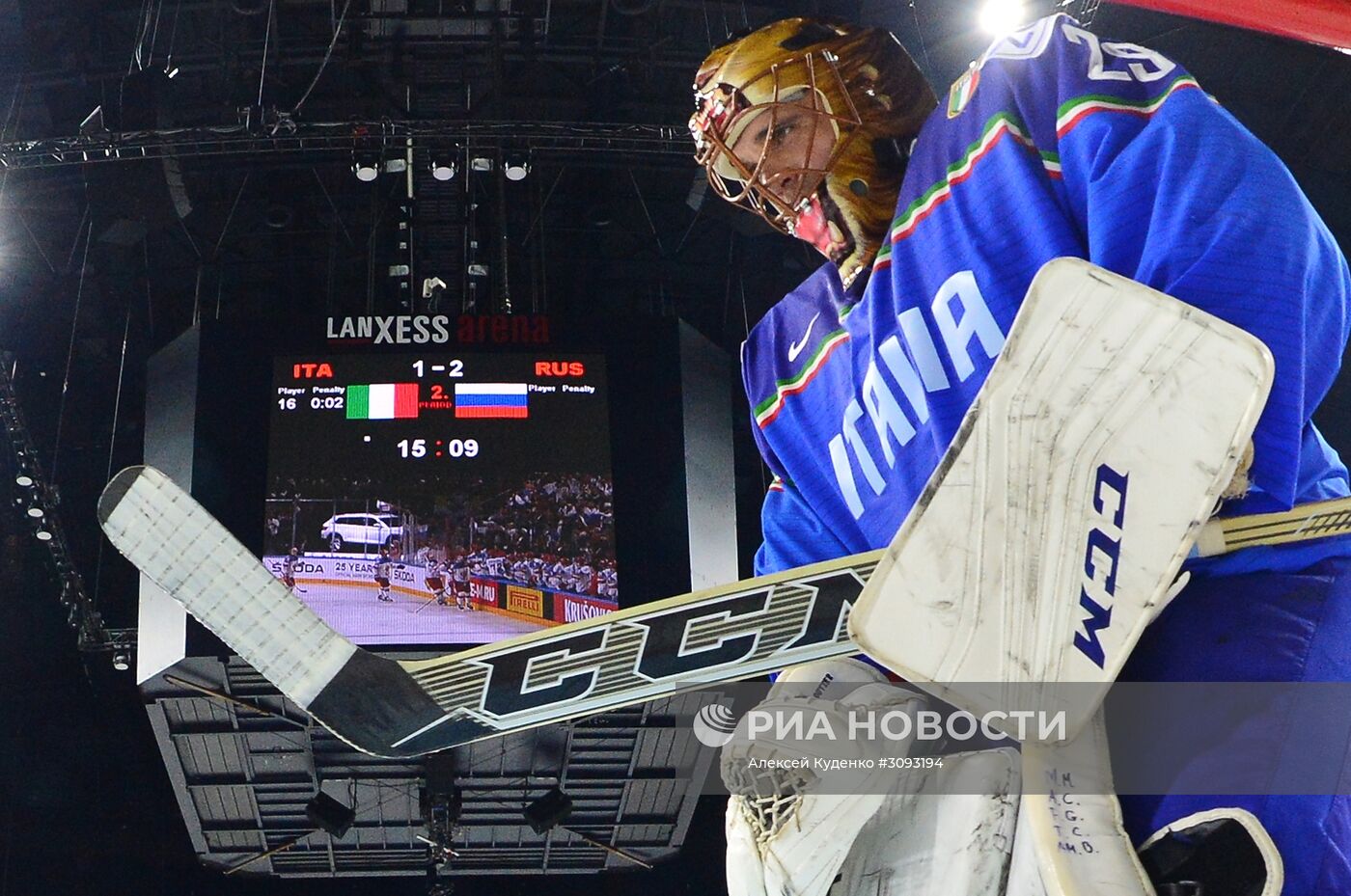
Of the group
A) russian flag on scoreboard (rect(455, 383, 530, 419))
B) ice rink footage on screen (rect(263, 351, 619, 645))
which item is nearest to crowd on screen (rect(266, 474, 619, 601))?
ice rink footage on screen (rect(263, 351, 619, 645))

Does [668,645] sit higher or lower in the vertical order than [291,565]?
higher

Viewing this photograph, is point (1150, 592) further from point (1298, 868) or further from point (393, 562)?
point (393, 562)

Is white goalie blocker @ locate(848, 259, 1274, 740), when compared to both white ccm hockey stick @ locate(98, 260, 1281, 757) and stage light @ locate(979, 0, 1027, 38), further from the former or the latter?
stage light @ locate(979, 0, 1027, 38)

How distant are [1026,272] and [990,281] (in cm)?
4

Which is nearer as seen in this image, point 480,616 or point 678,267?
point 480,616

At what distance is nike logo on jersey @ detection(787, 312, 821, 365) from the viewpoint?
1.84m

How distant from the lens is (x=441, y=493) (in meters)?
5.99

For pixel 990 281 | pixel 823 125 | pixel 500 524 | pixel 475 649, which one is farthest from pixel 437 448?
pixel 990 281

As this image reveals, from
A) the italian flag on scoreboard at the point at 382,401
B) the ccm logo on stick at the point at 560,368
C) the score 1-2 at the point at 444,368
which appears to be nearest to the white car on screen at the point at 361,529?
the italian flag on scoreboard at the point at 382,401

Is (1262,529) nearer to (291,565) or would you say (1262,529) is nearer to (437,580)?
(437,580)

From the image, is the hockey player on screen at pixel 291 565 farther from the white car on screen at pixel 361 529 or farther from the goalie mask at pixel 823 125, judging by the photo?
the goalie mask at pixel 823 125

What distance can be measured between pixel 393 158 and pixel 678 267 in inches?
78.5

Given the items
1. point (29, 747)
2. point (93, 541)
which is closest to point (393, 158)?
point (93, 541)

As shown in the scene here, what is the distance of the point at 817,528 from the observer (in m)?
1.78
